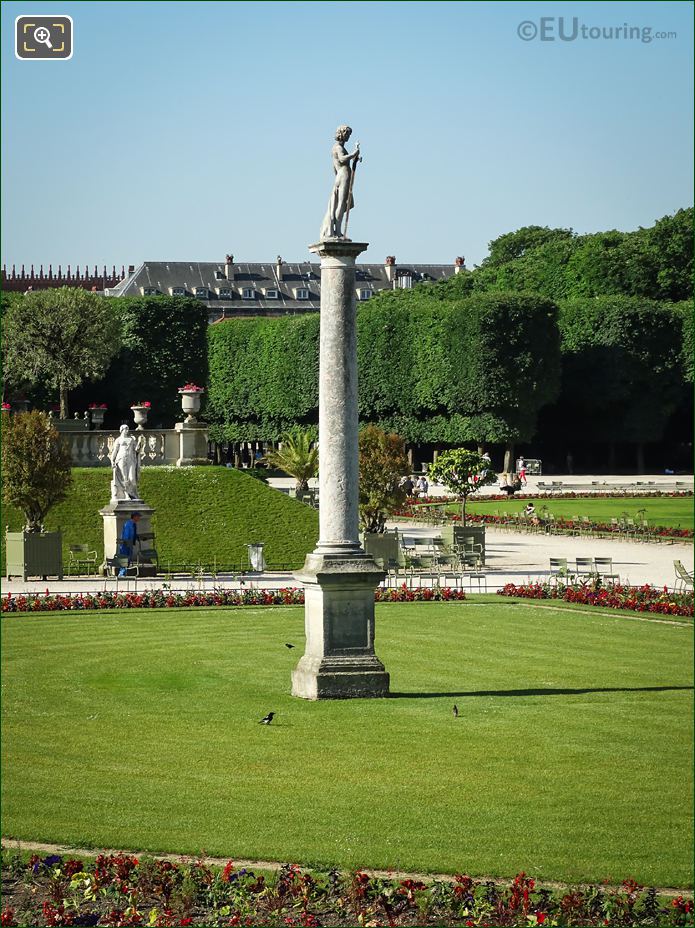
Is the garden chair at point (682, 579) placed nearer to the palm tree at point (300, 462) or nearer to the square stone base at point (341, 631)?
the square stone base at point (341, 631)

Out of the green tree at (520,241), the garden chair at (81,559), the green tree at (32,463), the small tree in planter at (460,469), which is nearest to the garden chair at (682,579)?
the small tree in planter at (460,469)

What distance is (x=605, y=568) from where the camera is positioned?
3406cm

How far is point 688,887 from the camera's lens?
11039 millimetres

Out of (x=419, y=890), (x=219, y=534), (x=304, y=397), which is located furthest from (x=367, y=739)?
(x=304, y=397)

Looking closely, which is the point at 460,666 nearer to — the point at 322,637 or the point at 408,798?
the point at 322,637

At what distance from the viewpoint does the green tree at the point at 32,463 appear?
3222 cm

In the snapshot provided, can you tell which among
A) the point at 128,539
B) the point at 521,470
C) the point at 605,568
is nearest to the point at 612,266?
the point at 521,470

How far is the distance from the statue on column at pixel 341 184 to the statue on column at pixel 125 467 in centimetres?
1550

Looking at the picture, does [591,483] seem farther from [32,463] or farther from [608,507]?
[32,463]

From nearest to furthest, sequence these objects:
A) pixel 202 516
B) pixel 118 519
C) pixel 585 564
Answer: pixel 118 519 < pixel 585 564 < pixel 202 516

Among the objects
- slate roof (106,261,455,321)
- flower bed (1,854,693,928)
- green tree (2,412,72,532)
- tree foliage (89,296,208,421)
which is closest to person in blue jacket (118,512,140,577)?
green tree (2,412,72,532)

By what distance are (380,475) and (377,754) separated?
20.5m

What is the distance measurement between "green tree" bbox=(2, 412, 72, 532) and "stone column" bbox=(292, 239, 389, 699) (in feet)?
50.7

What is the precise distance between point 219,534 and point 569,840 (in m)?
25.0
